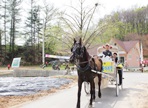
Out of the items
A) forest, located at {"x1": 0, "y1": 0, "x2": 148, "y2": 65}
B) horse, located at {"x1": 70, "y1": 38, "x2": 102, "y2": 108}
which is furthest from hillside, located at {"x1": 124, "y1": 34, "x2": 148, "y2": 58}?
horse, located at {"x1": 70, "y1": 38, "x2": 102, "y2": 108}

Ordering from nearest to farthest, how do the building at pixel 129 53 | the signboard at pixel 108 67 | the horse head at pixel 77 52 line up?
the horse head at pixel 77 52
the signboard at pixel 108 67
the building at pixel 129 53

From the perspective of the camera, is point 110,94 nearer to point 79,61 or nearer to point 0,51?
point 79,61

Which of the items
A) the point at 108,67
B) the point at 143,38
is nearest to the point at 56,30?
the point at 108,67

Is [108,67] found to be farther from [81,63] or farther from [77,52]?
[77,52]

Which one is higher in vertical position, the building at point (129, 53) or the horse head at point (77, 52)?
the building at point (129, 53)

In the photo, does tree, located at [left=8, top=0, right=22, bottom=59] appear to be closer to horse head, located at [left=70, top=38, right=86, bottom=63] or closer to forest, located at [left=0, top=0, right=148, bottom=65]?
forest, located at [left=0, top=0, right=148, bottom=65]

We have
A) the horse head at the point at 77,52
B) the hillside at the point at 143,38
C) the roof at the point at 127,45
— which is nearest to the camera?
the horse head at the point at 77,52

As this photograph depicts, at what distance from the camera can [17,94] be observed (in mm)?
10227

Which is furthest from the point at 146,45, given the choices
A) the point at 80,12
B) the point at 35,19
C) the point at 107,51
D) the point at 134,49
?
the point at 107,51

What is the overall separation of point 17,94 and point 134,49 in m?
44.8

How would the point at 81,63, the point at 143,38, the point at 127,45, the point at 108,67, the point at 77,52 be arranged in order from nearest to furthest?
1. the point at 77,52
2. the point at 81,63
3. the point at 108,67
4. the point at 127,45
5. the point at 143,38

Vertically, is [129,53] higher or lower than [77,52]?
higher

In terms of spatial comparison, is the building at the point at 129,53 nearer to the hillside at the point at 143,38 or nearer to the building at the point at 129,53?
the building at the point at 129,53

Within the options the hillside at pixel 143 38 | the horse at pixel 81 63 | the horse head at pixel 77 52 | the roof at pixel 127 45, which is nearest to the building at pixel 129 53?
the roof at pixel 127 45
